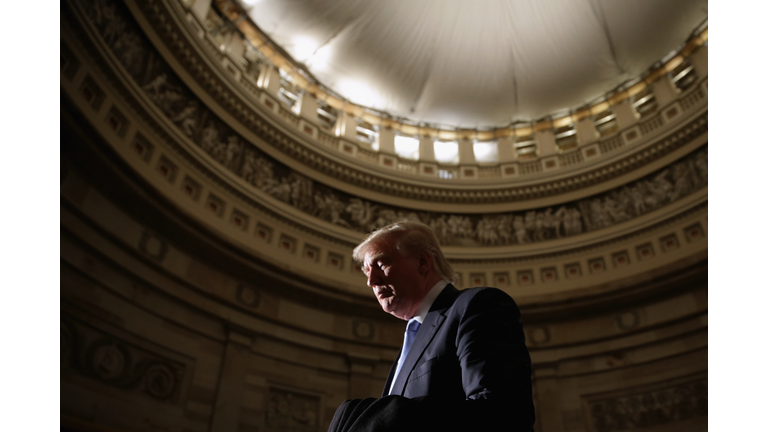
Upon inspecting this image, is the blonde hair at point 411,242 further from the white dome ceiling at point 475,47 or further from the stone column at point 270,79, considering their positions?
the white dome ceiling at point 475,47

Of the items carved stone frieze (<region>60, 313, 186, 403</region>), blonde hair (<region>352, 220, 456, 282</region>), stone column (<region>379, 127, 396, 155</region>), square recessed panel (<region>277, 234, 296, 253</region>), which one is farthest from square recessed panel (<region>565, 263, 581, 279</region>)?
blonde hair (<region>352, 220, 456, 282</region>)

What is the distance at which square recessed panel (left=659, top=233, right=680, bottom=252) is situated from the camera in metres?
13.0

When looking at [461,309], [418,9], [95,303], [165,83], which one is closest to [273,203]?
[165,83]

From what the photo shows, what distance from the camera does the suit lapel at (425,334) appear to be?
2.34 meters

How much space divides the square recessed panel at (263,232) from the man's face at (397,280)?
986 centimetres

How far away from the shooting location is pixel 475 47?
16891 mm

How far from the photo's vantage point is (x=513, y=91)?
18.0 meters

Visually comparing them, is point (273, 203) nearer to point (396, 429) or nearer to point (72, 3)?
point (72, 3)

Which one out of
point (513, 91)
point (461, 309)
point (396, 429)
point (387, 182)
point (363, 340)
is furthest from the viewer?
point (513, 91)

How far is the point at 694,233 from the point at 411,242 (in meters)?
12.6

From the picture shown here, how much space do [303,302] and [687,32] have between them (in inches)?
576

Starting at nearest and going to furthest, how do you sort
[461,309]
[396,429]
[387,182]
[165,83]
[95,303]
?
[396,429] → [461,309] → [95,303] → [165,83] → [387,182]

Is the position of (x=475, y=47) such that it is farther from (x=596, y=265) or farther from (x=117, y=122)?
(x=117, y=122)

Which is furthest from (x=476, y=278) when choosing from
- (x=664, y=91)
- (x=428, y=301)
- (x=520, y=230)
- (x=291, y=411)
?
(x=428, y=301)
